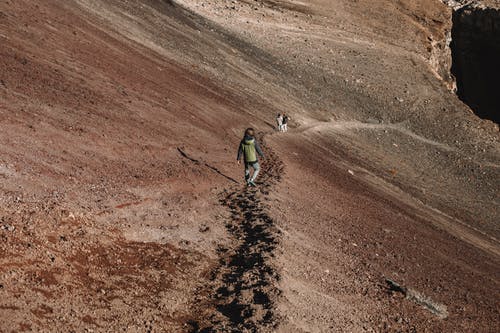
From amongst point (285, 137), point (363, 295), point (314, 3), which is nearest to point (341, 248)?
point (363, 295)

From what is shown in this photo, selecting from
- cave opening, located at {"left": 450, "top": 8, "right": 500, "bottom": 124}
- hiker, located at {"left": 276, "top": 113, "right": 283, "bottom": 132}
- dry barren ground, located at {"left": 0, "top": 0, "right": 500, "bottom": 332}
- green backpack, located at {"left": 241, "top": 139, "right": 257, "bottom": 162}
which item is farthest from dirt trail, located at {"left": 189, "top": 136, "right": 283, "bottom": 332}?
cave opening, located at {"left": 450, "top": 8, "right": 500, "bottom": 124}

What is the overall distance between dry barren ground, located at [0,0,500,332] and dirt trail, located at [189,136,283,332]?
45 millimetres

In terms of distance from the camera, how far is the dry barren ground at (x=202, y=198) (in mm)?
9320

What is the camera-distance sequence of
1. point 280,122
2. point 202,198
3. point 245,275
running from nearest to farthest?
point 245,275 < point 202,198 < point 280,122

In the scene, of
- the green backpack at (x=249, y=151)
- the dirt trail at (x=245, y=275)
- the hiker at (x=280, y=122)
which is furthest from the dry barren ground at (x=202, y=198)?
the green backpack at (x=249, y=151)

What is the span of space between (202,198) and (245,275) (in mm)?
5042

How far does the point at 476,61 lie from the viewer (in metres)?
65.3

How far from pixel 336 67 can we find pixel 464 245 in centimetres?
3025

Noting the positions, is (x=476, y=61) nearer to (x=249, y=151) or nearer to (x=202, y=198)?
(x=249, y=151)

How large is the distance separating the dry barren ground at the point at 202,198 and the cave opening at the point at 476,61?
25749 millimetres

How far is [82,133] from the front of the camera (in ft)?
53.0

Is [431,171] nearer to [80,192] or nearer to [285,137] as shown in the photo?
[285,137]

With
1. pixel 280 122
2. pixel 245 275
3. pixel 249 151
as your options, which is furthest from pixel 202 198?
pixel 280 122

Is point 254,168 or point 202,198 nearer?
point 202,198
